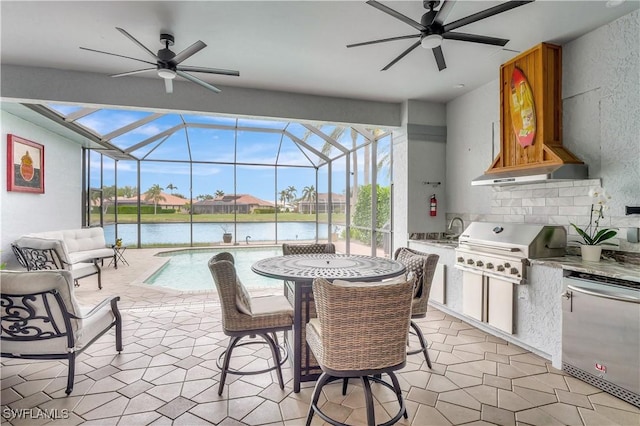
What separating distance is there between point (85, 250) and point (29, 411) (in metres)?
4.85

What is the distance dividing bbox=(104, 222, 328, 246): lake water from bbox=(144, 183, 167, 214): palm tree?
70 cm

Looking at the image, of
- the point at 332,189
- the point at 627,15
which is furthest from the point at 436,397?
the point at 332,189

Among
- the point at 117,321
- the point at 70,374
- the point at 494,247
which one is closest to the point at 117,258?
the point at 117,321

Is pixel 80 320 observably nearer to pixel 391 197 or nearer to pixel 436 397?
pixel 436 397

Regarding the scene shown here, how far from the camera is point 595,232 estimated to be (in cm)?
303

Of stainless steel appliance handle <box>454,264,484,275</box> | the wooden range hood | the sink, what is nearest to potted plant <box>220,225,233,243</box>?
the sink

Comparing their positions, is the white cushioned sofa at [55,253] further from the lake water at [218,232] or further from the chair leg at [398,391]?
the chair leg at [398,391]

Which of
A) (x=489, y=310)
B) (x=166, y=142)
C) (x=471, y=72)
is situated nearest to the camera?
(x=489, y=310)

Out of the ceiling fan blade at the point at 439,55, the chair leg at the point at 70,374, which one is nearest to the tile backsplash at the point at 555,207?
the ceiling fan blade at the point at 439,55

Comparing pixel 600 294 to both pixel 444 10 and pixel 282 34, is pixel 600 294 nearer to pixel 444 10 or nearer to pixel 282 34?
pixel 444 10

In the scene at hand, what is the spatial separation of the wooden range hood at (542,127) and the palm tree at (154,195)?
10.2m

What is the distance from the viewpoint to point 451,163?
16.4 feet

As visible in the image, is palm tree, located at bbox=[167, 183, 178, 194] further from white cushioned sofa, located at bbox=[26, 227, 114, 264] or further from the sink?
the sink

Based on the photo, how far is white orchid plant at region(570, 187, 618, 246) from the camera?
2781mm
